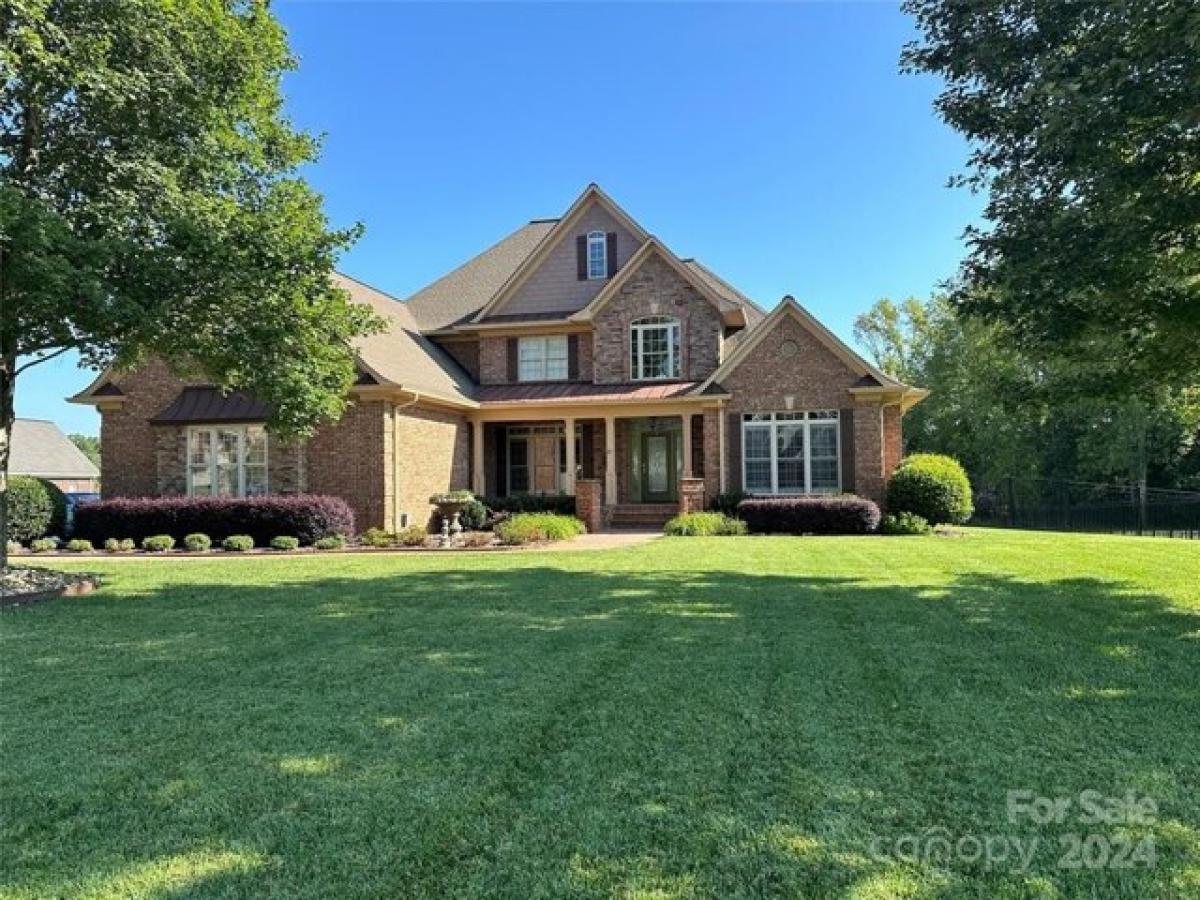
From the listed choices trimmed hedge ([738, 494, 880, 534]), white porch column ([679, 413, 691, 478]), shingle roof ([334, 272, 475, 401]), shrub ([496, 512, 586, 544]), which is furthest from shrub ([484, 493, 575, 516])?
trimmed hedge ([738, 494, 880, 534])

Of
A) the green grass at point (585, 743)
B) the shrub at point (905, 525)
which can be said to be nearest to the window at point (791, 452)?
the shrub at point (905, 525)

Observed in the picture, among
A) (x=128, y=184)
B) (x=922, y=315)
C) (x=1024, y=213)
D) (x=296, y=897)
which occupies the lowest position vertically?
(x=296, y=897)

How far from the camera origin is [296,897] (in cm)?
279

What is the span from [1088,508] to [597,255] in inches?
726

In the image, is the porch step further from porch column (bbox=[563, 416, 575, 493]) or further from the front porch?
porch column (bbox=[563, 416, 575, 493])

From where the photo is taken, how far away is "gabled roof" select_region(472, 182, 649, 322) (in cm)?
2345

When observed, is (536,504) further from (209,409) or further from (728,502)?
(209,409)

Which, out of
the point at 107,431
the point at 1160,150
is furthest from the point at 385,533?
the point at 1160,150

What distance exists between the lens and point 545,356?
23.4 m

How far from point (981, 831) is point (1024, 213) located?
6970 millimetres

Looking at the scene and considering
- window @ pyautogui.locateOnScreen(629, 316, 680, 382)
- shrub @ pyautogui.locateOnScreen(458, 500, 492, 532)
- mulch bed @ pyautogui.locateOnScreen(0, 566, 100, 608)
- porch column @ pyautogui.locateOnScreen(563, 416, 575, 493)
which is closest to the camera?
mulch bed @ pyautogui.locateOnScreen(0, 566, 100, 608)

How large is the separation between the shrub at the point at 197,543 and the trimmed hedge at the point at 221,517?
0.65m

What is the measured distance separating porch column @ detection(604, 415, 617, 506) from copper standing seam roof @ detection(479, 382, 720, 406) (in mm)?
746

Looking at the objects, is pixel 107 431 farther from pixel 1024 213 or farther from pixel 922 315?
pixel 922 315
